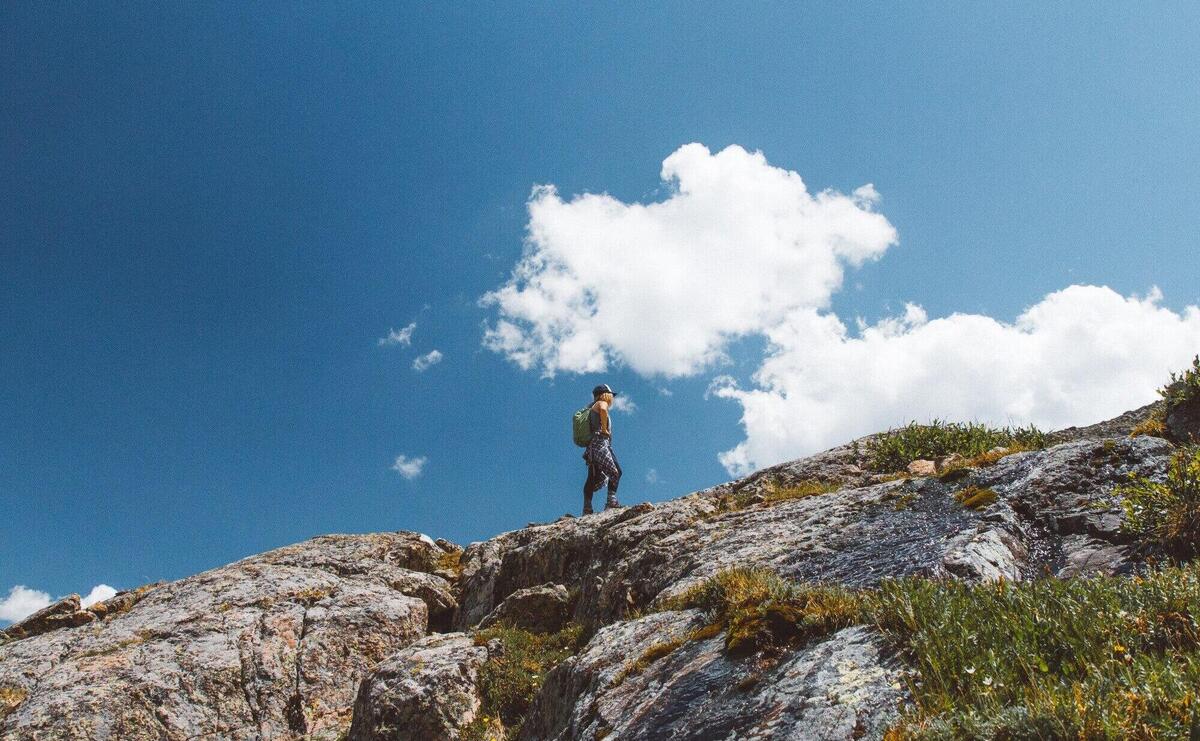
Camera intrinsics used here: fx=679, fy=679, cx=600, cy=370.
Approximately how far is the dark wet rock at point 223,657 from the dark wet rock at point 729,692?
786 cm

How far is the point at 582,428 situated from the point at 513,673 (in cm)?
1037

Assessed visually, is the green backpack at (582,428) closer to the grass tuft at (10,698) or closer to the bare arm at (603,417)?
the bare arm at (603,417)

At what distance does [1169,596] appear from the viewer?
4992 millimetres

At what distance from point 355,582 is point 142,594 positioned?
600 cm

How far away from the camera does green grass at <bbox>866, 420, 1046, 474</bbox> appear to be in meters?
16.2

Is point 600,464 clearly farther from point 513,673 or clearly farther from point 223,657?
point 223,657

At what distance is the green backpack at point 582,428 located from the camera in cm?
2071

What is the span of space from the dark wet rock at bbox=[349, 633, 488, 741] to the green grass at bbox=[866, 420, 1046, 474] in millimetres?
10559

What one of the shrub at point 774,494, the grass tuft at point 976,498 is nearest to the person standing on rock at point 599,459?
the shrub at point 774,494

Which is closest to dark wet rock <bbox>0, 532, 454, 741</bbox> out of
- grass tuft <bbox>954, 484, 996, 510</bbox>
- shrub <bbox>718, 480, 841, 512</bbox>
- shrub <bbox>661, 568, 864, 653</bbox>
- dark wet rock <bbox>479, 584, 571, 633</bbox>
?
dark wet rock <bbox>479, 584, 571, 633</bbox>

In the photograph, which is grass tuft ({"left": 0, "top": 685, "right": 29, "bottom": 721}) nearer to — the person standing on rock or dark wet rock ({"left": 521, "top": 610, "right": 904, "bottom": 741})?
dark wet rock ({"left": 521, "top": 610, "right": 904, "bottom": 741})

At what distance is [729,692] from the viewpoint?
5746mm

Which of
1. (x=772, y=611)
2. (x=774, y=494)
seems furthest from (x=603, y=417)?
(x=772, y=611)

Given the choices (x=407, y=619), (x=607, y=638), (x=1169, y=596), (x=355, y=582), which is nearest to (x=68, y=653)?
(x=355, y=582)
